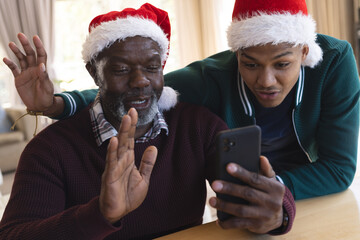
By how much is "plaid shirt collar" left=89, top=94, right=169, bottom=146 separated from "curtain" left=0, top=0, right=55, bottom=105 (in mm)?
3871

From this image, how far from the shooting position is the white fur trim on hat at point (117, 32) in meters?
1.20

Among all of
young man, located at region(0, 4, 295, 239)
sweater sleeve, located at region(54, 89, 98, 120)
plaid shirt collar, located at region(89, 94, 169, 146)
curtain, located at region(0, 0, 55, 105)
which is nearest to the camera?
young man, located at region(0, 4, 295, 239)

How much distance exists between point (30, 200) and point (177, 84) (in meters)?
0.77

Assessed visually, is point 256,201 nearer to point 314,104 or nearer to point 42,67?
point 314,104

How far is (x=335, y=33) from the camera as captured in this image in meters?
4.94

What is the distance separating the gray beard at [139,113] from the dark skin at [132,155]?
15mm

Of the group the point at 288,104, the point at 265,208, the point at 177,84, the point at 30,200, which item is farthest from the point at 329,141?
the point at 30,200

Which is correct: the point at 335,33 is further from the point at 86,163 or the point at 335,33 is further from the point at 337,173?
the point at 86,163

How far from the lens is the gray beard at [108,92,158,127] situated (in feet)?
3.98

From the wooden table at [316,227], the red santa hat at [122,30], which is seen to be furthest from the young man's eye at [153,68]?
the wooden table at [316,227]

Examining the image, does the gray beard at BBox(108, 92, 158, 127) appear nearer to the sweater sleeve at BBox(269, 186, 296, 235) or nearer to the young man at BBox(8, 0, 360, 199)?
the young man at BBox(8, 0, 360, 199)

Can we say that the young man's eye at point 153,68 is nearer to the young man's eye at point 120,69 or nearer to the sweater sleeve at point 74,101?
the young man's eye at point 120,69

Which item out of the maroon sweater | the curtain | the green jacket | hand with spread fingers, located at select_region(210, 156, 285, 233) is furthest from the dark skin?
the curtain

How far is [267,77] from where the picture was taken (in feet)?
4.09
